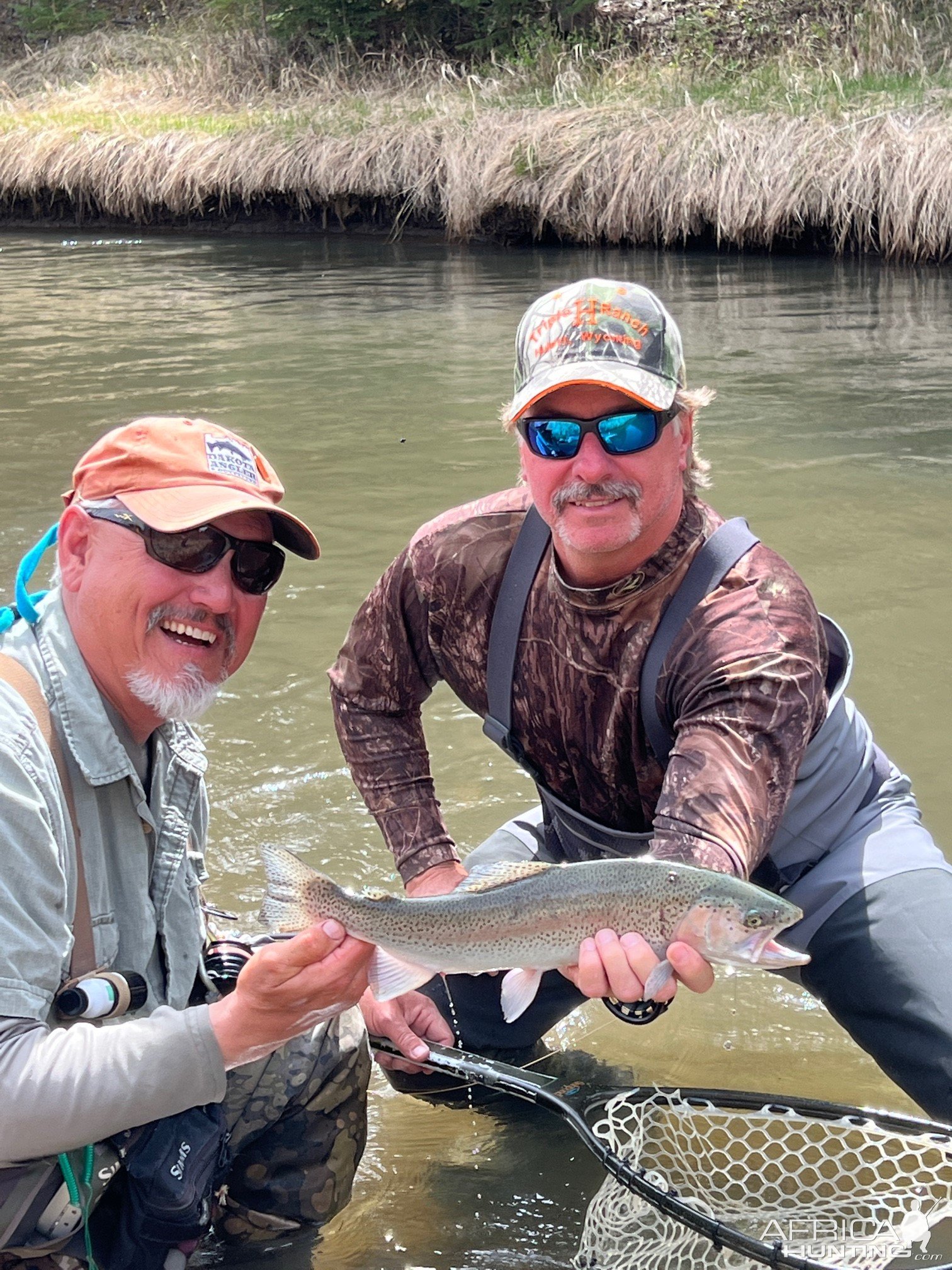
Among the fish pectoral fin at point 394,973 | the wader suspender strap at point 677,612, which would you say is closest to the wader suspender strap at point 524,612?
the wader suspender strap at point 677,612

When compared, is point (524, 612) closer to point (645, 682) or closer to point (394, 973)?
point (645, 682)

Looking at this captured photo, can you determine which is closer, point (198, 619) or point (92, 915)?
point (92, 915)

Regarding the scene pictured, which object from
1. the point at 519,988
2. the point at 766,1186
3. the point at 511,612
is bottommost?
the point at 766,1186

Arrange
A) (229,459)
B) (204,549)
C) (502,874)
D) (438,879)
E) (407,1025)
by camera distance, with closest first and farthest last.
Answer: (502,874)
(204,549)
(229,459)
(407,1025)
(438,879)

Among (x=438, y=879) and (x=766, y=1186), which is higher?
(x=438, y=879)

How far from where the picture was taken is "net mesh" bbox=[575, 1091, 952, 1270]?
307 cm

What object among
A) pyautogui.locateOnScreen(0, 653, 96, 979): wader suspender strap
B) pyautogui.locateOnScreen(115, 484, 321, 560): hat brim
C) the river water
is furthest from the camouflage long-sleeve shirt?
pyautogui.locateOnScreen(0, 653, 96, 979): wader suspender strap

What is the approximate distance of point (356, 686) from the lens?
158 inches

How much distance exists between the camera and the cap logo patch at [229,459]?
3.11 meters

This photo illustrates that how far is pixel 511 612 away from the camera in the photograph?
3.71m

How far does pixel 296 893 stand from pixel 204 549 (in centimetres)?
79

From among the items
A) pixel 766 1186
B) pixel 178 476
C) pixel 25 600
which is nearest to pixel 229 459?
pixel 178 476

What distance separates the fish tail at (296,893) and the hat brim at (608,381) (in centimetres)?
131

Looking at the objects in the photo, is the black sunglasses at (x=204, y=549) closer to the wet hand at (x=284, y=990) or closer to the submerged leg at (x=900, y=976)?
the wet hand at (x=284, y=990)
